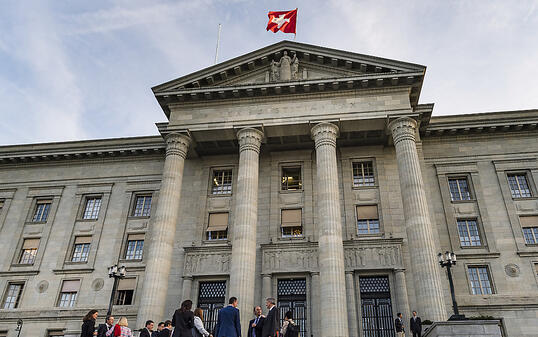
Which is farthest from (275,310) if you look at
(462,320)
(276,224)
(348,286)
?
(276,224)

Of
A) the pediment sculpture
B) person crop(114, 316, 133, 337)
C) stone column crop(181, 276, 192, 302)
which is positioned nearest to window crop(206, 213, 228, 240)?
stone column crop(181, 276, 192, 302)

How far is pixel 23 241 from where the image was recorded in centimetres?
3234

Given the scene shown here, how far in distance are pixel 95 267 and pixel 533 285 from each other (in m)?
28.1

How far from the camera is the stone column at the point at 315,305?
81.2 ft

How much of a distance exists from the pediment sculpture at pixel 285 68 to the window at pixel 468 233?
14.9m

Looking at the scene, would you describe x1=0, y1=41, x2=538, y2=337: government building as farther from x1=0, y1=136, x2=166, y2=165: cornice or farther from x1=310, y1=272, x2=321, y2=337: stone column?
x1=0, y1=136, x2=166, y2=165: cornice

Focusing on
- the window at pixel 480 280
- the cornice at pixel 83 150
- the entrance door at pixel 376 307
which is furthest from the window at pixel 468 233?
the cornice at pixel 83 150

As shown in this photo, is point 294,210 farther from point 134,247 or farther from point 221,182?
point 134,247

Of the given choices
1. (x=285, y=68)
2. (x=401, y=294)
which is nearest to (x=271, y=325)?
(x=401, y=294)

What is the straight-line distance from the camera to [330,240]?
2422cm

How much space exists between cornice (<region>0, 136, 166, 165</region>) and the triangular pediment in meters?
5.36

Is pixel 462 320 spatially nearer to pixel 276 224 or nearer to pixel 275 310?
pixel 275 310

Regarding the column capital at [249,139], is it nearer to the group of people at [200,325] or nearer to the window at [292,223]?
the window at [292,223]

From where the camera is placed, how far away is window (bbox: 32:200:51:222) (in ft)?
110
